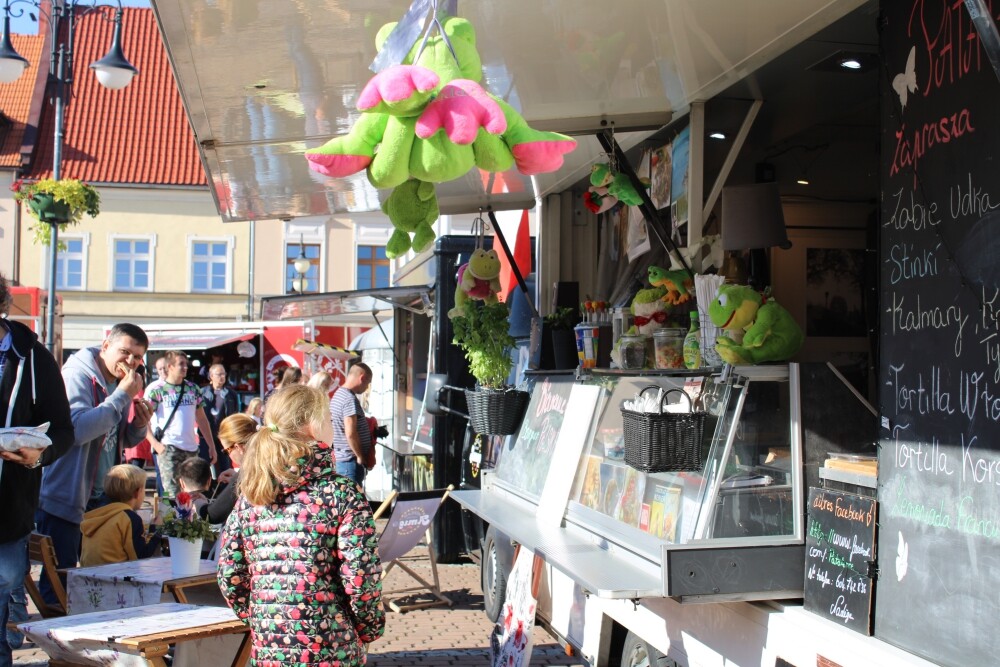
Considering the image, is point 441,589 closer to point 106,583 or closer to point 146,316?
point 106,583

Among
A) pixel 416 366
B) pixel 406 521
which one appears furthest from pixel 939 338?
pixel 416 366

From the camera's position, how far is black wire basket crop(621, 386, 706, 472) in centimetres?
373

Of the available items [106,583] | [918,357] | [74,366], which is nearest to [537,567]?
[106,583]

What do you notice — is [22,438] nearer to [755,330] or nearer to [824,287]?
[755,330]

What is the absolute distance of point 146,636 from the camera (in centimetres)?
357

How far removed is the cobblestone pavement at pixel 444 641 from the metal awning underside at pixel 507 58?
94.8 inches

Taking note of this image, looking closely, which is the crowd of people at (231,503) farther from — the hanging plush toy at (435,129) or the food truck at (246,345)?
the food truck at (246,345)

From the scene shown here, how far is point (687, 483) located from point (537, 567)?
47.0 inches

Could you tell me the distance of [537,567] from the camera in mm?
4730

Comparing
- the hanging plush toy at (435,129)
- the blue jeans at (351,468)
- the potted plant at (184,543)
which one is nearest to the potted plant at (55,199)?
the blue jeans at (351,468)

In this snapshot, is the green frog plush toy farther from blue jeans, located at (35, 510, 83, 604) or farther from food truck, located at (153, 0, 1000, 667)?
blue jeans, located at (35, 510, 83, 604)

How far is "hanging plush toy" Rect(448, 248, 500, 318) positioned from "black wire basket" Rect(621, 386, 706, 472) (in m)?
3.28

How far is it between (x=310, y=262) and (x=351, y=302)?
60.9ft

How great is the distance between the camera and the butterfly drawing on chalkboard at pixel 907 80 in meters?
3.04
